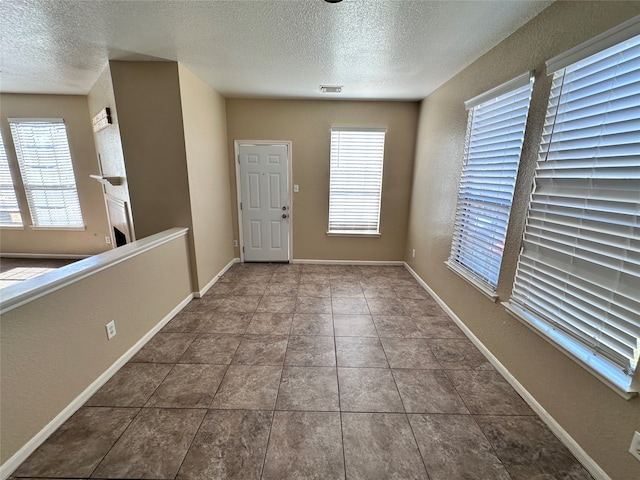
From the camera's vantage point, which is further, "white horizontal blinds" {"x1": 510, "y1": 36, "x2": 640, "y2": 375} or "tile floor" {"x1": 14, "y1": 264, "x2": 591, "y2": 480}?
"tile floor" {"x1": 14, "y1": 264, "x2": 591, "y2": 480}

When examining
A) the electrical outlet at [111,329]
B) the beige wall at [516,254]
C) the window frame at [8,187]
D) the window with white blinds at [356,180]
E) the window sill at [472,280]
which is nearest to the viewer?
the beige wall at [516,254]

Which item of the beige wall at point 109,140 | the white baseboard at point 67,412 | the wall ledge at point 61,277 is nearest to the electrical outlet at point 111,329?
the white baseboard at point 67,412

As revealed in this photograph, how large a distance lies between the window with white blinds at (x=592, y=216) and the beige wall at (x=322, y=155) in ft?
8.33

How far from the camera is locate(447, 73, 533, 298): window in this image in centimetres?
195

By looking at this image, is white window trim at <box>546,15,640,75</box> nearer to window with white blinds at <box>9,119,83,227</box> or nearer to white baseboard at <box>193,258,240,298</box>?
white baseboard at <box>193,258,240,298</box>

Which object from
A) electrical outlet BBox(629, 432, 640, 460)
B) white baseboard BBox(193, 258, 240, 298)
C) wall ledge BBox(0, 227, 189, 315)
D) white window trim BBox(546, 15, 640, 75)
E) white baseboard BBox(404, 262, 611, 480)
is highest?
white window trim BBox(546, 15, 640, 75)

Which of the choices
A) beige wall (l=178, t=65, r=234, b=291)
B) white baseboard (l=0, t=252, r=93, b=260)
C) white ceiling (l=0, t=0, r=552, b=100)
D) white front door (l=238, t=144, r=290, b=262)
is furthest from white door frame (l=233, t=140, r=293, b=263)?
white baseboard (l=0, t=252, r=93, b=260)

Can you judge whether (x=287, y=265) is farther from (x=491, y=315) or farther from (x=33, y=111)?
(x=33, y=111)

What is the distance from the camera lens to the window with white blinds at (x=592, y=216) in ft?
3.97

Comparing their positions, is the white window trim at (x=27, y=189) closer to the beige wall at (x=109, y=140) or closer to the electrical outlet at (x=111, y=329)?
the beige wall at (x=109, y=140)

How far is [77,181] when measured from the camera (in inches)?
174

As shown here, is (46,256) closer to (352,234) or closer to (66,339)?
(66,339)

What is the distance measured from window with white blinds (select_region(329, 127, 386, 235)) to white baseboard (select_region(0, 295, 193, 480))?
297 centimetres

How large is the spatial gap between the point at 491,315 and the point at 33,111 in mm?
6937
